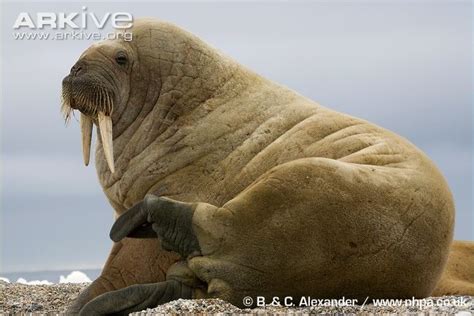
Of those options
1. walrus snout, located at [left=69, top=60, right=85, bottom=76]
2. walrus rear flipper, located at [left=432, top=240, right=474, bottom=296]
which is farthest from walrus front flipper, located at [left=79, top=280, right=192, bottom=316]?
walrus rear flipper, located at [left=432, top=240, right=474, bottom=296]

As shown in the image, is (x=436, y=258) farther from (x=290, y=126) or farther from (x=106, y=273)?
(x=106, y=273)

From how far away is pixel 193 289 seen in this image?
925cm

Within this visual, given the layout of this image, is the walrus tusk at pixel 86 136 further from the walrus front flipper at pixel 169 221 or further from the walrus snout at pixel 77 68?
the walrus front flipper at pixel 169 221

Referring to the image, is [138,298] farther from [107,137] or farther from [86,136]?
[86,136]

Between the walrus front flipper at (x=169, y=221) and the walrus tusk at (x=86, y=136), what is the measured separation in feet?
4.85

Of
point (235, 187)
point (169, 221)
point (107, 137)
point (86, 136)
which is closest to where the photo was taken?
point (169, 221)

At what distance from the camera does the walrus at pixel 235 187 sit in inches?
358

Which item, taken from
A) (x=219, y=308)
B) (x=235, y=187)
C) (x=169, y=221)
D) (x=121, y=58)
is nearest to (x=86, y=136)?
(x=121, y=58)

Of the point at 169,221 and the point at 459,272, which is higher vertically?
the point at 169,221

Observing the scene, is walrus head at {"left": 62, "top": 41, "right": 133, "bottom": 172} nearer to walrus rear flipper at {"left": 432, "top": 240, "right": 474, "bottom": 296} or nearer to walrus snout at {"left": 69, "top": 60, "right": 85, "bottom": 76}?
walrus snout at {"left": 69, "top": 60, "right": 85, "bottom": 76}

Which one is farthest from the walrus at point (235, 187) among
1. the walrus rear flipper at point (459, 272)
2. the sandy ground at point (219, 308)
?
the walrus rear flipper at point (459, 272)

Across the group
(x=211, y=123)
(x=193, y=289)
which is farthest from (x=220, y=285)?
(x=211, y=123)

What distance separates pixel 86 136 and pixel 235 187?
5.17 ft

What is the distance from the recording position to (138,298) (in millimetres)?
9289
